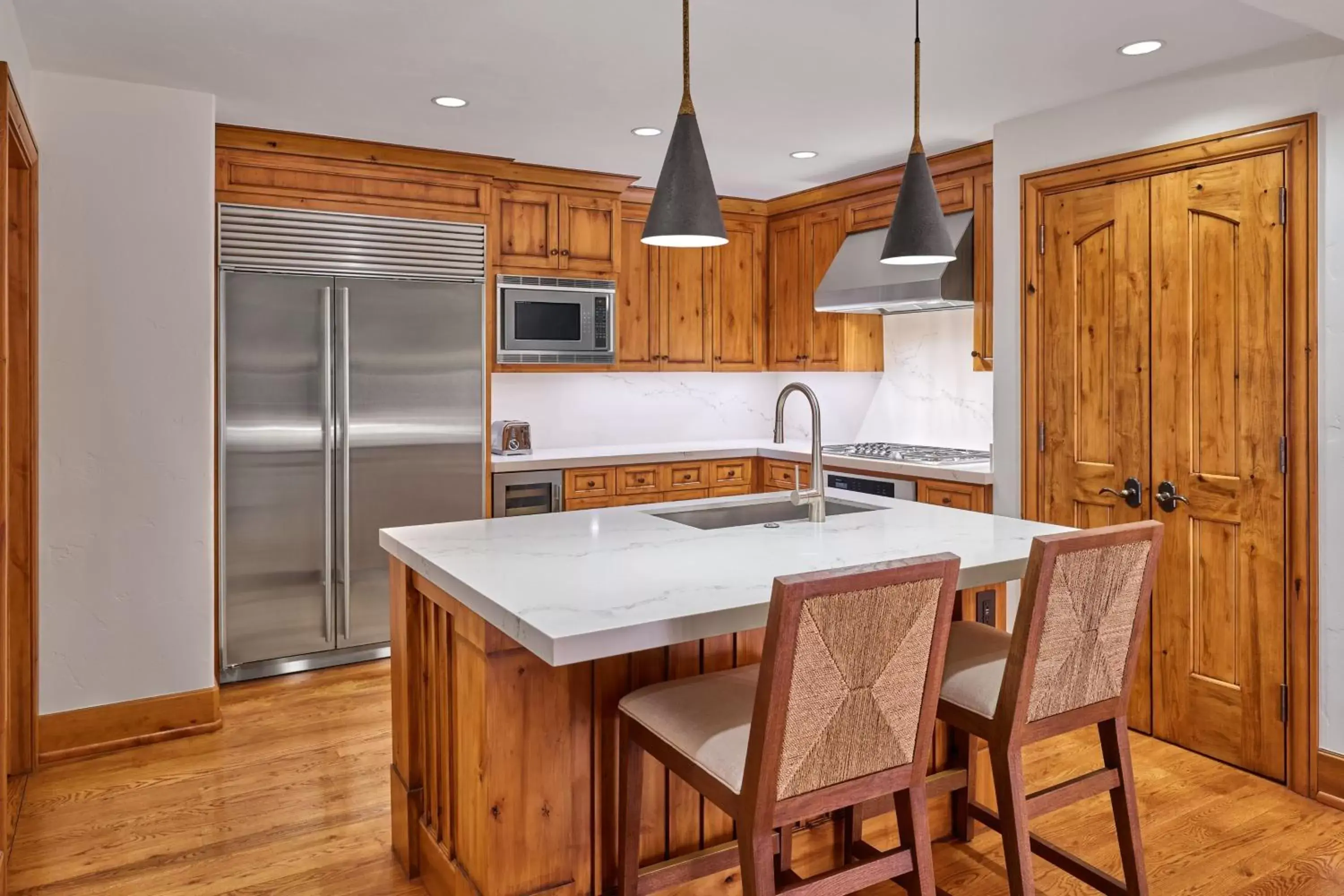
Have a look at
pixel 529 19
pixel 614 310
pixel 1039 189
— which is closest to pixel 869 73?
pixel 1039 189

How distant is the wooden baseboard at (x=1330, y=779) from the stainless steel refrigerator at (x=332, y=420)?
10.9ft

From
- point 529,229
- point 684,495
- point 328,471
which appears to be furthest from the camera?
point 684,495

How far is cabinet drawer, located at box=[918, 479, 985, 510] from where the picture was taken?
3961 mm

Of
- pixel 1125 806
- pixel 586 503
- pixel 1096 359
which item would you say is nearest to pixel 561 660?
pixel 1125 806

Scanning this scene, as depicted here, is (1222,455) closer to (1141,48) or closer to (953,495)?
(953,495)

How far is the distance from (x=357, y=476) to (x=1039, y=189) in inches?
120

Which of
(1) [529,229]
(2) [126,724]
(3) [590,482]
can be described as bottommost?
(2) [126,724]

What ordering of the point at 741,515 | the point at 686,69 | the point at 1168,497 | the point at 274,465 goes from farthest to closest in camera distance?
the point at 274,465
the point at 1168,497
the point at 741,515
the point at 686,69

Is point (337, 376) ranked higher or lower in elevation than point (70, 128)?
lower

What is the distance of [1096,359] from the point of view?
11.4 ft

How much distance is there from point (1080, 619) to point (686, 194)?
1241 millimetres

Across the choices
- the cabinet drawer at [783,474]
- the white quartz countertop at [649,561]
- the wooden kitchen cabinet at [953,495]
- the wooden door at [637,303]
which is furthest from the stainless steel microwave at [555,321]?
the white quartz countertop at [649,561]

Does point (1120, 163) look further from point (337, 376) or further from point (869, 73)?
point (337, 376)

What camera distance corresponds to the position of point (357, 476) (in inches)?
161
